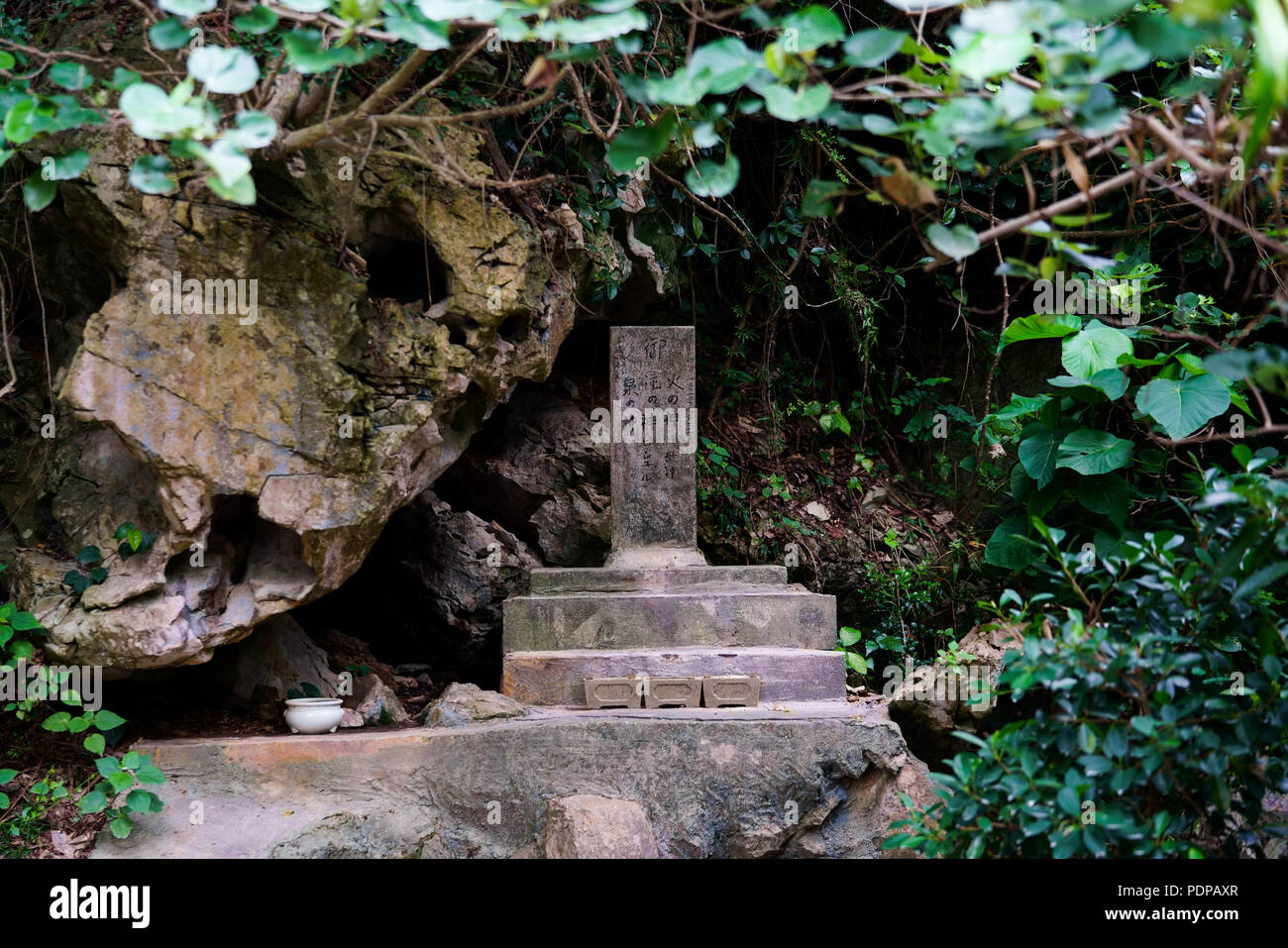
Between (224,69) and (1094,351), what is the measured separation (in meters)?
4.30

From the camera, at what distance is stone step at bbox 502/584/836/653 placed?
17.6 ft

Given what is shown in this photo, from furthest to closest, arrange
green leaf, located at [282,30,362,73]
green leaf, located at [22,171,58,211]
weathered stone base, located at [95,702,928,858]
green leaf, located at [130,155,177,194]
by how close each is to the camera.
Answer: weathered stone base, located at [95,702,928,858], green leaf, located at [22,171,58,211], green leaf, located at [130,155,177,194], green leaf, located at [282,30,362,73]

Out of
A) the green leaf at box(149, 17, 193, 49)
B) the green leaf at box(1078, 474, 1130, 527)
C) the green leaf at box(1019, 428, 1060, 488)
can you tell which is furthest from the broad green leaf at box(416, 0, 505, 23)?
the green leaf at box(1078, 474, 1130, 527)

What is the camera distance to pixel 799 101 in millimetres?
2219

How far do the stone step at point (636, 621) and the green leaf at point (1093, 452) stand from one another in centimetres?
166

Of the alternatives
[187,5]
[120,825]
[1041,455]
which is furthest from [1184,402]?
A: [120,825]

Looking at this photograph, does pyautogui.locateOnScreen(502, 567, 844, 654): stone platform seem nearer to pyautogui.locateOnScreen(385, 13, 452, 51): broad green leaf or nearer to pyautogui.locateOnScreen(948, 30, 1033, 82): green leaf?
pyautogui.locateOnScreen(385, 13, 452, 51): broad green leaf

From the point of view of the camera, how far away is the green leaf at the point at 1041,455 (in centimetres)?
534

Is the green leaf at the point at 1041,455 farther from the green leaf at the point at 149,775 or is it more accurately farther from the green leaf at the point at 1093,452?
the green leaf at the point at 149,775

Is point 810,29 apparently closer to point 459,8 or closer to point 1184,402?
point 459,8

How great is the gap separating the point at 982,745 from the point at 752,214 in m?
5.64

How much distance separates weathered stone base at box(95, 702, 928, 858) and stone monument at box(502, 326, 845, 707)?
0.43 meters

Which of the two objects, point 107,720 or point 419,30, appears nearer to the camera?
point 419,30

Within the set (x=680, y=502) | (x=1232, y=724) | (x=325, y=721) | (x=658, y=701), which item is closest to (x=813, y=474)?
(x=680, y=502)
